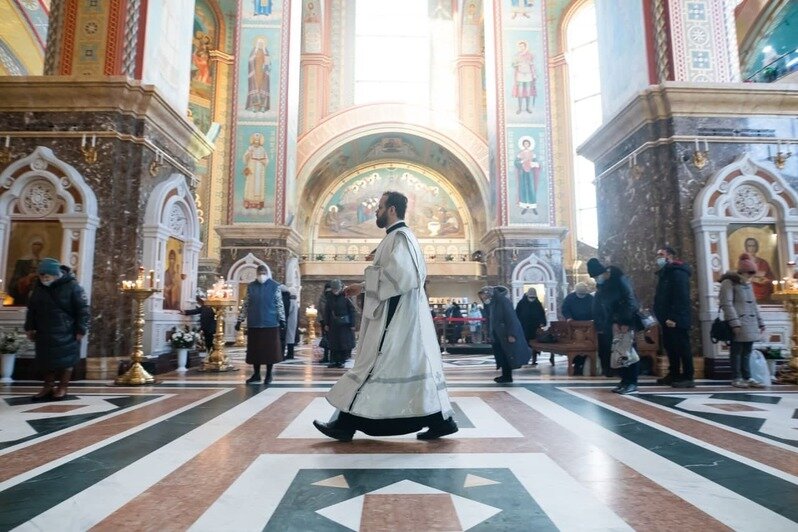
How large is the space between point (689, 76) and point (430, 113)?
1305cm

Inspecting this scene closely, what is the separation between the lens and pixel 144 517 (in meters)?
1.73

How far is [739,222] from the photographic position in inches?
238

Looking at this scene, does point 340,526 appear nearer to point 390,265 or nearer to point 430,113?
point 390,265

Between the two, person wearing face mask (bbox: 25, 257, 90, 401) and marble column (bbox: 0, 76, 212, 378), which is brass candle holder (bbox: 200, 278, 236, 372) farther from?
person wearing face mask (bbox: 25, 257, 90, 401)

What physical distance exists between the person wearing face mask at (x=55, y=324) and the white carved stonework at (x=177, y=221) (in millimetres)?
2332

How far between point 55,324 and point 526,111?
13.2 metres

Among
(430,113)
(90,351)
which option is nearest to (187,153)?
(90,351)

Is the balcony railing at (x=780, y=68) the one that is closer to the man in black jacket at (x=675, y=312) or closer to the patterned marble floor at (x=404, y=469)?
the man in black jacket at (x=675, y=312)

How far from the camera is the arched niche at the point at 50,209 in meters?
5.88

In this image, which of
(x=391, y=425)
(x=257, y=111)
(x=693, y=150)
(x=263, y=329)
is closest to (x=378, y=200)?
(x=257, y=111)

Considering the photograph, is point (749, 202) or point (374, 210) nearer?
point (749, 202)

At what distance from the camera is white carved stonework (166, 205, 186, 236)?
686 cm

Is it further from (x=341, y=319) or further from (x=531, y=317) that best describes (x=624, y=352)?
(x=341, y=319)

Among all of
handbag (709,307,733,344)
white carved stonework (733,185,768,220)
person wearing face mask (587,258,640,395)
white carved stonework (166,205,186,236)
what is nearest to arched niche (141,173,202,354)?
white carved stonework (166,205,186,236)
